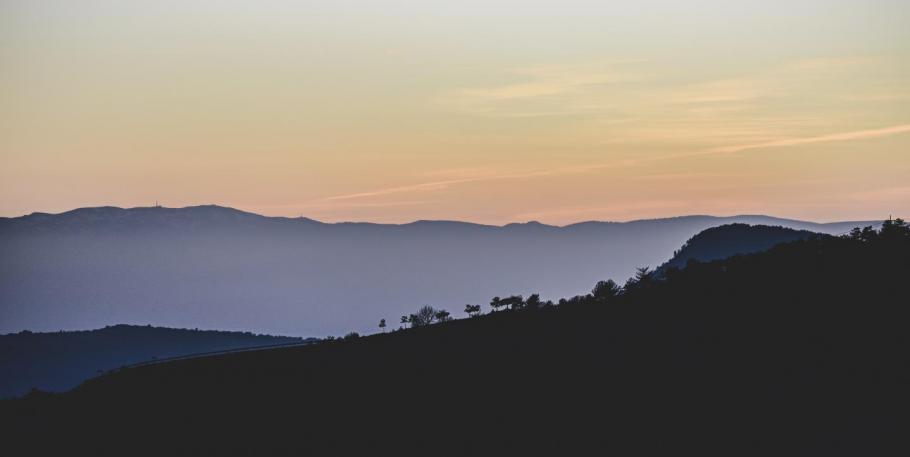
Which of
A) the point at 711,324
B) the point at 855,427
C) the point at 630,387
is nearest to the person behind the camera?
the point at 855,427

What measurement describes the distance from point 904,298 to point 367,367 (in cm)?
3361

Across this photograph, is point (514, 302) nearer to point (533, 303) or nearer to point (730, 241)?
point (533, 303)

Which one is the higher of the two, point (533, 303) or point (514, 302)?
point (514, 302)

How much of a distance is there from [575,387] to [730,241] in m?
121

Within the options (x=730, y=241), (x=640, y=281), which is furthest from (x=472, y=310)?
(x=730, y=241)

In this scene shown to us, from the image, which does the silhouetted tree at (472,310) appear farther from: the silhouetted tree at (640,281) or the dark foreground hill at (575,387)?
the silhouetted tree at (640,281)

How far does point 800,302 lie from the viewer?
77625 mm

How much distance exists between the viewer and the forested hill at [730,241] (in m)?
169

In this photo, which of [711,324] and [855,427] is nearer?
[855,427]

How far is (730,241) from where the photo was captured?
180500mm

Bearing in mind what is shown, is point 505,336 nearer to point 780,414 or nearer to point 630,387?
point 630,387

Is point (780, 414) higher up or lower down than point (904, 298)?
lower down

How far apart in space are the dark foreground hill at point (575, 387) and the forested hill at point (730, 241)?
8004cm

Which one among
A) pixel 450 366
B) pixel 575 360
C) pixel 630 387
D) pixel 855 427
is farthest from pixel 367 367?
pixel 855 427
